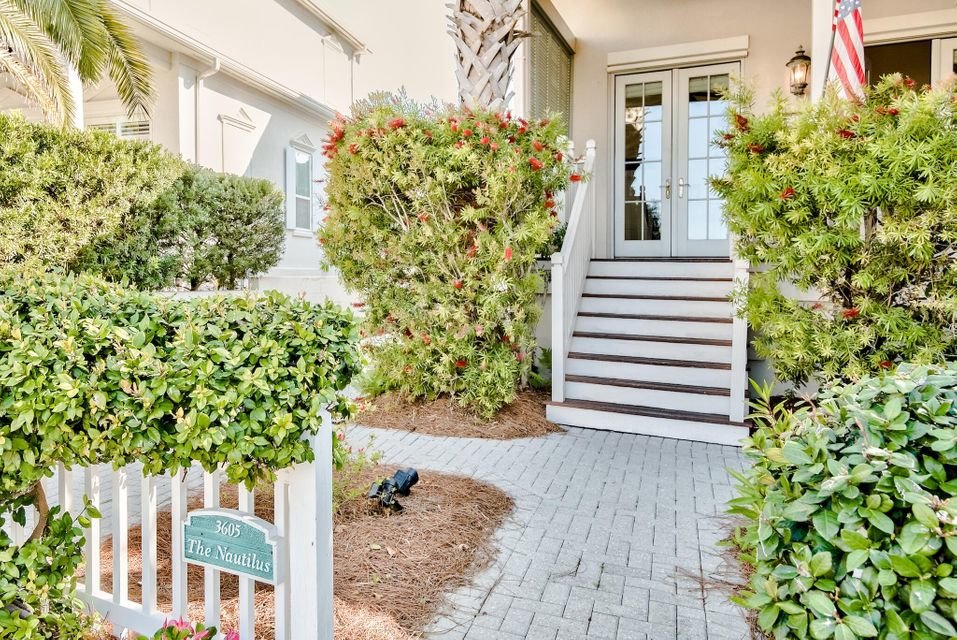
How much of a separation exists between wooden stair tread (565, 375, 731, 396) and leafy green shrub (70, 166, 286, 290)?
16.6 ft

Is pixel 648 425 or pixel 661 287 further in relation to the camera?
pixel 661 287

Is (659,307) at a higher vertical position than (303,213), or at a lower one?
lower

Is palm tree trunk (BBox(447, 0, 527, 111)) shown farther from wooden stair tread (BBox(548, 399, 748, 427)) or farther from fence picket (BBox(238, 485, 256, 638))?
fence picket (BBox(238, 485, 256, 638))

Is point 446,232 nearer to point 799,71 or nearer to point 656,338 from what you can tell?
point 656,338

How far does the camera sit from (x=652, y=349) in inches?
227

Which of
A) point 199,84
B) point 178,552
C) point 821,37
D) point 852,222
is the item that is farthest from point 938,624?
point 199,84

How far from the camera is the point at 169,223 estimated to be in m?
7.17

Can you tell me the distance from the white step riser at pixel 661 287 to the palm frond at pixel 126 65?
582 cm

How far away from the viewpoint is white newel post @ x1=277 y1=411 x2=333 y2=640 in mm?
1789

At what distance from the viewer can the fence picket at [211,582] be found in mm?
1869

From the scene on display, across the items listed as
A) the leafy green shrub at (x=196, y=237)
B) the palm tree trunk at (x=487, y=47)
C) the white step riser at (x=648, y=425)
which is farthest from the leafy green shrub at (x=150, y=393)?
the leafy green shrub at (x=196, y=237)

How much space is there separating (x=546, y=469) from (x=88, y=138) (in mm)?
5832

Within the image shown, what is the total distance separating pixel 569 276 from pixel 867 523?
16.2ft

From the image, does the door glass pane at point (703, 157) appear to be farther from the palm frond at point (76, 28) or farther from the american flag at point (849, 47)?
the palm frond at point (76, 28)
